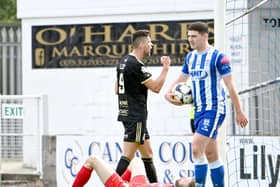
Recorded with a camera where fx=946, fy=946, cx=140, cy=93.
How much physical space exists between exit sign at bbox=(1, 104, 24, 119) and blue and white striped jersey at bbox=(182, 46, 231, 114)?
753cm

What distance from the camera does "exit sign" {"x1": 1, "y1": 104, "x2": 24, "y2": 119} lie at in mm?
17234

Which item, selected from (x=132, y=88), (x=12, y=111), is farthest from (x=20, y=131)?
(x=132, y=88)

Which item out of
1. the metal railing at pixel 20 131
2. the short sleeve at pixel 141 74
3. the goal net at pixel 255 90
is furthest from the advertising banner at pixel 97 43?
the short sleeve at pixel 141 74

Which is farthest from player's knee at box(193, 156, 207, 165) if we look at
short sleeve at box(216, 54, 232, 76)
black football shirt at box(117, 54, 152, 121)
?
black football shirt at box(117, 54, 152, 121)

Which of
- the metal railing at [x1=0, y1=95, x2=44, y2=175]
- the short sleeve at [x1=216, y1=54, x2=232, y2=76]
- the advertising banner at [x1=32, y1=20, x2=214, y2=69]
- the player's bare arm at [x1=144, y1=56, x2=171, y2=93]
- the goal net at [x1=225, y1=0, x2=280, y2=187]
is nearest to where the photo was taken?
the short sleeve at [x1=216, y1=54, x2=232, y2=76]

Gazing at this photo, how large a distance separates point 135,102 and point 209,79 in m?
1.75

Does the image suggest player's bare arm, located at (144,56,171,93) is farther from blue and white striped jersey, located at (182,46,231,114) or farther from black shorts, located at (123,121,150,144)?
blue and white striped jersey, located at (182,46,231,114)

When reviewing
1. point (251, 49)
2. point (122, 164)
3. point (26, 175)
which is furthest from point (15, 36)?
point (122, 164)

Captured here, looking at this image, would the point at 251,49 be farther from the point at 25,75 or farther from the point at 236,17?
the point at 25,75

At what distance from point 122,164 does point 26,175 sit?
4870mm

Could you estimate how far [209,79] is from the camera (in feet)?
33.7

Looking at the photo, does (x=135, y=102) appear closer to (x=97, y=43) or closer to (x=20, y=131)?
(x=20, y=131)

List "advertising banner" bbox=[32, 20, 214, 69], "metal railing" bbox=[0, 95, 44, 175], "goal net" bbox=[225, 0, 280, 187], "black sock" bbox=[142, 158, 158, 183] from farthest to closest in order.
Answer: "advertising banner" bbox=[32, 20, 214, 69] → "metal railing" bbox=[0, 95, 44, 175] → "goal net" bbox=[225, 0, 280, 187] → "black sock" bbox=[142, 158, 158, 183]

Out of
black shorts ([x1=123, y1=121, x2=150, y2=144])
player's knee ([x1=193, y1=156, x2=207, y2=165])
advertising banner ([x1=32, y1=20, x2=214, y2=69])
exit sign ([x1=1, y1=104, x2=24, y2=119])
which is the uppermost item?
advertising banner ([x1=32, y1=20, x2=214, y2=69])
